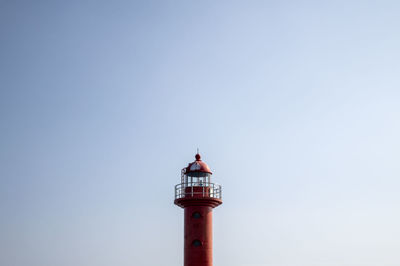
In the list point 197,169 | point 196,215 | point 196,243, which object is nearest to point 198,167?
point 197,169

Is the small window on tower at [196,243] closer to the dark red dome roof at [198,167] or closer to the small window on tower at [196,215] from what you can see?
the small window on tower at [196,215]

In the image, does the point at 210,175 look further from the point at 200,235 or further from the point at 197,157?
the point at 200,235

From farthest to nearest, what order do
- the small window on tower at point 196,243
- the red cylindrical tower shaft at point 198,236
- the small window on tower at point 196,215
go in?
the small window on tower at point 196,215
the small window on tower at point 196,243
the red cylindrical tower shaft at point 198,236

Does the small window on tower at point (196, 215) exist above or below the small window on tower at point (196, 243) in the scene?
above

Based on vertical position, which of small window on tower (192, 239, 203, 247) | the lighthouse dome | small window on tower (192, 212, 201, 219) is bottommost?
small window on tower (192, 239, 203, 247)

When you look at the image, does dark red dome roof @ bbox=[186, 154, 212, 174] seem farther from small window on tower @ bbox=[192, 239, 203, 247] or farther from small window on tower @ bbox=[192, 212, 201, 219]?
small window on tower @ bbox=[192, 239, 203, 247]

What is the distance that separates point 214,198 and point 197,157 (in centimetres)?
383

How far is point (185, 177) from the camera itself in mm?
41312

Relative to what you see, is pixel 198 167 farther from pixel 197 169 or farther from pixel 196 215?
pixel 196 215

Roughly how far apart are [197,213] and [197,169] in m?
3.47

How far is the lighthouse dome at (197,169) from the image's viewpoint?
1608 inches

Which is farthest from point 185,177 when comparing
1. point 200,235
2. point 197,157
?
point 200,235

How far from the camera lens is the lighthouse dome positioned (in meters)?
40.8

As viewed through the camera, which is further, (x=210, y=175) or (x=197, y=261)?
(x=210, y=175)
